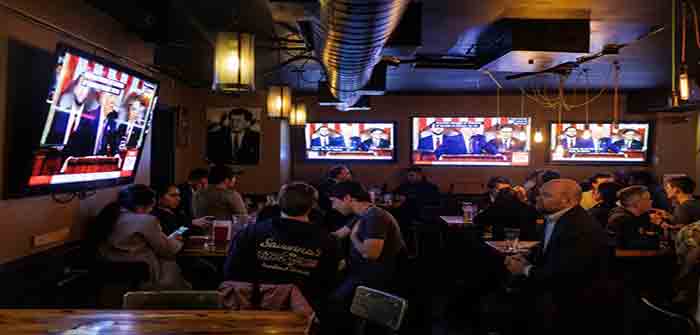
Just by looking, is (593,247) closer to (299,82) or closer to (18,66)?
(18,66)

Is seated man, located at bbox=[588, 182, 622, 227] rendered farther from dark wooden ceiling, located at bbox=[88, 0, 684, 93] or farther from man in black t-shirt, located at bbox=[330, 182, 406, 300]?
man in black t-shirt, located at bbox=[330, 182, 406, 300]

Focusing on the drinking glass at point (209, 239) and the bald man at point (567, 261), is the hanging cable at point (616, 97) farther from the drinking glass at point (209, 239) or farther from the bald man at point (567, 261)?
the drinking glass at point (209, 239)

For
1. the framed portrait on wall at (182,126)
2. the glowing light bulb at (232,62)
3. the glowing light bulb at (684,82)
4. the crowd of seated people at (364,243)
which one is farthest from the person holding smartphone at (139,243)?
the framed portrait on wall at (182,126)

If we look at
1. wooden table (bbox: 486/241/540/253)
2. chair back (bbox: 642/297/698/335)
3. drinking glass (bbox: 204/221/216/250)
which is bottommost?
chair back (bbox: 642/297/698/335)

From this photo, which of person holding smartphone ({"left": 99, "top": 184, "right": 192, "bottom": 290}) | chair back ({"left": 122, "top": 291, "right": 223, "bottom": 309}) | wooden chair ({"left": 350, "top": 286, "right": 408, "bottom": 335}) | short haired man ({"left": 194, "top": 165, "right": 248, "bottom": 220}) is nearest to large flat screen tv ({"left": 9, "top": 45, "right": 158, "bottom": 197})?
person holding smartphone ({"left": 99, "top": 184, "right": 192, "bottom": 290})

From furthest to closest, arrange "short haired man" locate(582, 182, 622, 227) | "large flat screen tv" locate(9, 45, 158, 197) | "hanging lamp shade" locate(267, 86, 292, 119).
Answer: "hanging lamp shade" locate(267, 86, 292, 119)
"short haired man" locate(582, 182, 622, 227)
"large flat screen tv" locate(9, 45, 158, 197)

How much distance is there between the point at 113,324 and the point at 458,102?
8.54 meters

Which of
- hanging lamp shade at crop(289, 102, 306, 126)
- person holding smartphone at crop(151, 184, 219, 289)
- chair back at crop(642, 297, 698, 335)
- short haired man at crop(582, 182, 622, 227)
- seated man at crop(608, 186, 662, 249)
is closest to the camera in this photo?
chair back at crop(642, 297, 698, 335)

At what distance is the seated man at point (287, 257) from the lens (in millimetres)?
2859

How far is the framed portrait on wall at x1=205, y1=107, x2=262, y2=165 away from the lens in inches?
364

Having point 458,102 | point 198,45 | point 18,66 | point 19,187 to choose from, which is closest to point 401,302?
point 19,187

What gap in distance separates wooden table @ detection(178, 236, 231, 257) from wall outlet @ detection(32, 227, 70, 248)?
31.0 inches

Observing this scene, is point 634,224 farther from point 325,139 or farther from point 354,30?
point 325,139

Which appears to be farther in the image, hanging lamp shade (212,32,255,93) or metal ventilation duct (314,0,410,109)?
hanging lamp shade (212,32,255,93)
